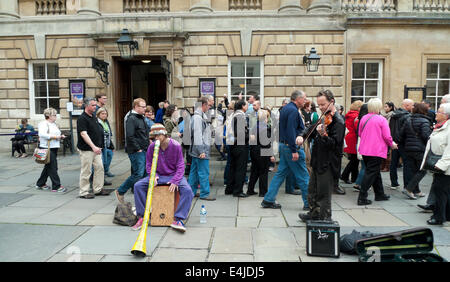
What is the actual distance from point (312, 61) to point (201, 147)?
7.32m

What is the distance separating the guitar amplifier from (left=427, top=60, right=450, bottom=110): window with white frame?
11658 millimetres

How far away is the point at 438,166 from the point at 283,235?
8.44 ft

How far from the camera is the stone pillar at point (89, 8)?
41.0ft

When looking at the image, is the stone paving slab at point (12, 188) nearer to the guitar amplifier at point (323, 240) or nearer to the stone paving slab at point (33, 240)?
the stone paving slab at point (33, 240)

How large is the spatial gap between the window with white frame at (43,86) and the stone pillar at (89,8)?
2.40m

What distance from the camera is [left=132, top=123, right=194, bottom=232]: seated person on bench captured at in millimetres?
4855

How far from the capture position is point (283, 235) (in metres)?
4.59

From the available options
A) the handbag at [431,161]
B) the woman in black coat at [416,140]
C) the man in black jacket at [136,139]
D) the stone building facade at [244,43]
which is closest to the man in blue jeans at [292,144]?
the handbag at [431,161]

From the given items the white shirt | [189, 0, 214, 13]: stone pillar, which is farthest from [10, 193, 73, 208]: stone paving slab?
[189, 0, 214, 13]: stone pillar

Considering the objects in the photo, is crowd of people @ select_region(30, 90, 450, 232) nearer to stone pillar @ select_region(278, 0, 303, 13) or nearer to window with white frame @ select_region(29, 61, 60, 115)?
stone pillar @ select_region(278, 0, 303, 13)

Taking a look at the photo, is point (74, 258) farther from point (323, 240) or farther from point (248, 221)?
point (323, 240)

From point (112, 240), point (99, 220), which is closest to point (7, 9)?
point (99, 220)

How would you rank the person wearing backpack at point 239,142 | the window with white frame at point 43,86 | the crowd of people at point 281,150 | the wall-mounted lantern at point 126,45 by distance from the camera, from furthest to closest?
the window with white frame at point 43,86
the wall-mounted lantern at point 126,45
the person wearing backpack at point 239,142
the crowd of people at point 281,150

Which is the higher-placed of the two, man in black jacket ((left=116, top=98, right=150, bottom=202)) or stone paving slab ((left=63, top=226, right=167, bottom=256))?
man in black jacket ((left=116, top=98, right=150, bottom=202))
